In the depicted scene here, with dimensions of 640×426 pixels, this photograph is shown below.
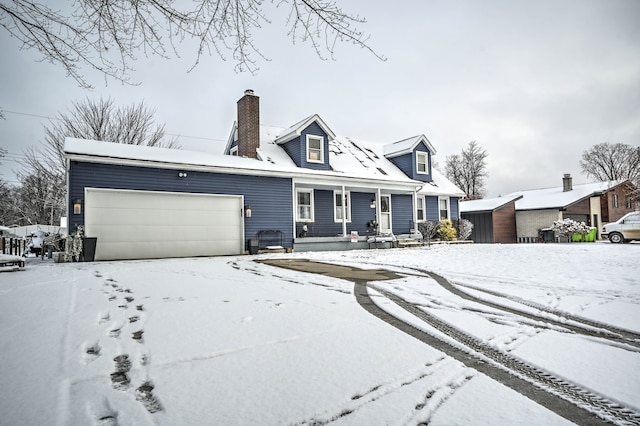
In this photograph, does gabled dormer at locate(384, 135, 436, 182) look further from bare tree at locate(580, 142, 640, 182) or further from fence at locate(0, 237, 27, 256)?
bare tree at locate(580, 142, 640, 182)

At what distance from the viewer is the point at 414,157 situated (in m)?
18.6

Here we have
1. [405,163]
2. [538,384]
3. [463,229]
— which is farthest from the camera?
[405,163]

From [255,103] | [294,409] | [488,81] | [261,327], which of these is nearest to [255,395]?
[294,409]

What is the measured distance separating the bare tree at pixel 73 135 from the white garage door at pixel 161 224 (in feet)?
45.0

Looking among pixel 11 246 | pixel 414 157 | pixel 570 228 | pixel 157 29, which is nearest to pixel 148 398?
pixel 157 29

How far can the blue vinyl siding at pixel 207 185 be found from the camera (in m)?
10.4

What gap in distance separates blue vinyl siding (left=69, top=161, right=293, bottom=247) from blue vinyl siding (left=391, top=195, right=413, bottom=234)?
607 centimetres

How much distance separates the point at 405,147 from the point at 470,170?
23.3 m

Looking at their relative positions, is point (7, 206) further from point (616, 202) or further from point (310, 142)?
point (616, 202)

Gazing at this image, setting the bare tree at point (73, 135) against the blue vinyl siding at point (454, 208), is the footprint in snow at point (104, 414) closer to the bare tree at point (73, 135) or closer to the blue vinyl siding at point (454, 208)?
the blue vinyl siding at point (454, 208)

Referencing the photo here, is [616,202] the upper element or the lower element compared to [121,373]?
upper

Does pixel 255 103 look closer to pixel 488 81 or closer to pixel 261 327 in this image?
pixel 488 81

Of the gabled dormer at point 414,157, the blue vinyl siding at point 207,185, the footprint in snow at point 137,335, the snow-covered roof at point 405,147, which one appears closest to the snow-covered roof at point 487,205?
the gabled dormer at point 414,157

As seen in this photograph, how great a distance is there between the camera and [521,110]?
68.6 feet
